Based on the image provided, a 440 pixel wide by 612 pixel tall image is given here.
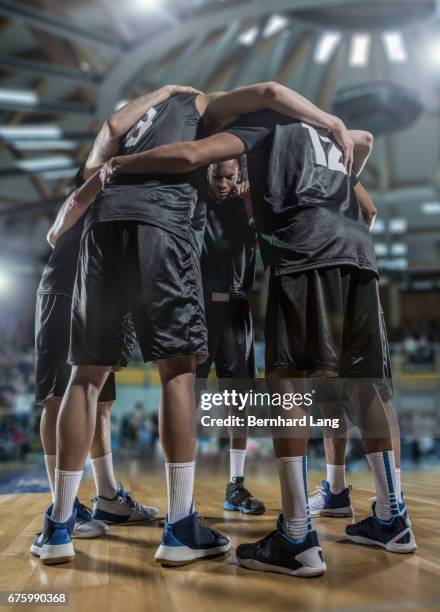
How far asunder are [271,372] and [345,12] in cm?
809

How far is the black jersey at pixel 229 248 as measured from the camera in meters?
2.34

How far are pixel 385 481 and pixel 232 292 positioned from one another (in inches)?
42.0

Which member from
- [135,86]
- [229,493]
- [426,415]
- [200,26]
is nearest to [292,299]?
[229,493]

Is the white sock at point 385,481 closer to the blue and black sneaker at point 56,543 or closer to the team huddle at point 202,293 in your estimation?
the team huddle at point 202,293

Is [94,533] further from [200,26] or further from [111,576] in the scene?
[200,26]

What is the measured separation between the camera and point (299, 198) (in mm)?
1569

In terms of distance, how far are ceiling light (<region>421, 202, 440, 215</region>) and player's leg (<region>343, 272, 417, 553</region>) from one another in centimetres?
1523

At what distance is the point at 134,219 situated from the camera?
5.21ft

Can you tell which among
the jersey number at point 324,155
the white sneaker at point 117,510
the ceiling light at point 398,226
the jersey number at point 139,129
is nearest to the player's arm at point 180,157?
the jersey number at point 139,129

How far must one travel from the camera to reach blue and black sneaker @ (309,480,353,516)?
2148 millimetres

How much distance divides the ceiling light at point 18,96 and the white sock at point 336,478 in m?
7.31

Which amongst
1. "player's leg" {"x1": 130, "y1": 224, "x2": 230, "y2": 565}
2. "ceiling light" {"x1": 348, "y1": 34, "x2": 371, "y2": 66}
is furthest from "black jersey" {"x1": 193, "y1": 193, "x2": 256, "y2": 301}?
"ceiling light" {"x1": 348, "y1": 34, "x2": 371, "y2": 66}

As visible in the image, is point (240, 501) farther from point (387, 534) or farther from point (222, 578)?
point (222, 578)

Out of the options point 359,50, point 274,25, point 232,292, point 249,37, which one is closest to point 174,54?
point 249,37
